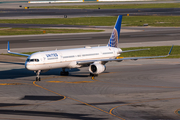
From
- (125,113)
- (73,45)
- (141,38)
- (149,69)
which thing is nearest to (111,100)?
(125,113)

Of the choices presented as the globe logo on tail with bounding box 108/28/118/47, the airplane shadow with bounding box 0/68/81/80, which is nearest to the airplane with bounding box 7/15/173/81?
the globe logo on tail with bounding box 108/28/118/47

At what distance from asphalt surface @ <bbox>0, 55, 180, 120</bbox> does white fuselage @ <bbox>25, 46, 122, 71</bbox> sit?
229 cm

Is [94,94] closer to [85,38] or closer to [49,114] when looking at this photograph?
[49,114]

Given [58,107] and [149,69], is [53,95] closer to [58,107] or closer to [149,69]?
[58,107]

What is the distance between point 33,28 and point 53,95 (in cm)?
8793

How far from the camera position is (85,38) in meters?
103

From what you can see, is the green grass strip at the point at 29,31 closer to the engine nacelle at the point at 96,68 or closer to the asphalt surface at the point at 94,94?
the asphalt surface at the point at 94,94

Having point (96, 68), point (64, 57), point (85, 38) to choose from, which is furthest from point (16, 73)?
point (85, 38)

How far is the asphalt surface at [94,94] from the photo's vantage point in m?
32.8

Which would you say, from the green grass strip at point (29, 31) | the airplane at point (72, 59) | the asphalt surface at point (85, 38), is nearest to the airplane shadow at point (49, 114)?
the airplane at point (72, 59)

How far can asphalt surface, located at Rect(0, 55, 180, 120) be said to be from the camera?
108 feet

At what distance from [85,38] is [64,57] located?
174 ft

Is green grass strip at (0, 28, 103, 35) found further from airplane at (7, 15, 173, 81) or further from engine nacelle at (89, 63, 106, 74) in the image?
engine nacelle at (89, 63, 106, 74)

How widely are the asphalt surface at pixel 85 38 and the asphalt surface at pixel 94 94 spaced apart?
1234 inches
